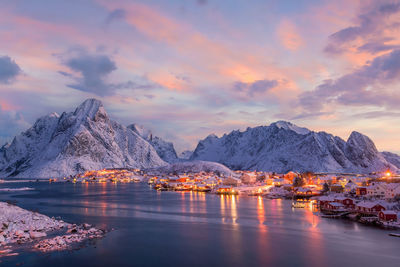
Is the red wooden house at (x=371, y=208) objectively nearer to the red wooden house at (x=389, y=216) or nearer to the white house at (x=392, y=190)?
the red wooden house at (x=389, y=216)

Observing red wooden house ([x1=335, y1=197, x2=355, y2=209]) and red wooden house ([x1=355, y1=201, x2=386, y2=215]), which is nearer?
red wooden house ([x1=355, y1=201, x2=386, y2=215])

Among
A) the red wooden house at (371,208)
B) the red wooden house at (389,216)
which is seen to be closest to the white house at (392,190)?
the red wooden house at (371,208)

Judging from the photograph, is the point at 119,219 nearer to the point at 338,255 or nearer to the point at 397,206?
the point at 338,255

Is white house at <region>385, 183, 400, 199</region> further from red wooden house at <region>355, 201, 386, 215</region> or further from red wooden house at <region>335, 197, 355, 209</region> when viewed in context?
red wooden house at <region>355, 201, 386, 215</region>

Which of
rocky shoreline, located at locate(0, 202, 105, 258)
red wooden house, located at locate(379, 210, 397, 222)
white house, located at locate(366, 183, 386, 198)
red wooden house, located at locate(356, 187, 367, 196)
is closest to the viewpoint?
rocky shoreline, located at locate(0, 202, 105, 258)

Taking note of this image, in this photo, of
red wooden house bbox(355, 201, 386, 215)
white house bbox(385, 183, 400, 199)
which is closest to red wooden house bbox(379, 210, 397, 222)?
red wooden house bbox(355, 201, 386, 215)

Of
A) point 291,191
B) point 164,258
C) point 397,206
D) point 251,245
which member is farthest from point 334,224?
point 291,191

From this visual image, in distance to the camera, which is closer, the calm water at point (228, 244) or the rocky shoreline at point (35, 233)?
the calm water at point (228, 244)

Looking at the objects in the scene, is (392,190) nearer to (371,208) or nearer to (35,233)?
(371,208)

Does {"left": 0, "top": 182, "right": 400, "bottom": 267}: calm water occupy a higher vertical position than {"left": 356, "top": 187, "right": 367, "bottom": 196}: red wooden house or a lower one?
lower

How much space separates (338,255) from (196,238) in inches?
526

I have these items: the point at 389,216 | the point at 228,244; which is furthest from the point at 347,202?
the point at 228,244

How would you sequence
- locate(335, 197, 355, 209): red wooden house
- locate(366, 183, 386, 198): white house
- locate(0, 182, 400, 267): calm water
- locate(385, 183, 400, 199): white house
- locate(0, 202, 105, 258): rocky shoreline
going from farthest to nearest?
locate(366, 183, 386, 198): white house → locate(385, 183, 400, 199): white house → locate(335, 197, 355, 209): red wooden house → locate(0, 202, 105, 258): rocky shoreline → locate(0, 182, 400, 267): calm water

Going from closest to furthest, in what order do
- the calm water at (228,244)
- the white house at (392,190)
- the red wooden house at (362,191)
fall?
the calm water at (228,244) → the white house at (392,190) → the red wooden house at (362,191)
